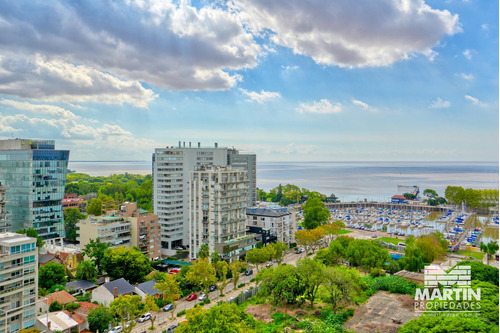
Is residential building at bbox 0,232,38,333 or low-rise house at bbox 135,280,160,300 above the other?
residential building at bbox 0,232,38,333

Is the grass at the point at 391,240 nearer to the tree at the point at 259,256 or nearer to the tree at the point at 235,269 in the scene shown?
the tree at the point at 259,256

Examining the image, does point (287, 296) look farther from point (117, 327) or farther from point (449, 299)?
point (117, 327)

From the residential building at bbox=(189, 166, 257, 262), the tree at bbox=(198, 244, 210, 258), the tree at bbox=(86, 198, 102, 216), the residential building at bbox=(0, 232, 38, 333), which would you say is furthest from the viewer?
the tree at bbox=(86, 198, 102, 216)

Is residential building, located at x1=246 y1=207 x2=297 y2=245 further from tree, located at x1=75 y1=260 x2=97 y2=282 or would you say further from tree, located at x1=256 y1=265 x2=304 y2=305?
tree, located at x1=75 y1=260 x2=97 y2=282

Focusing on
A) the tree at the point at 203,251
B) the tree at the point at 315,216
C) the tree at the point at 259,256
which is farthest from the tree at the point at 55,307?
the tree at the point at 315,216

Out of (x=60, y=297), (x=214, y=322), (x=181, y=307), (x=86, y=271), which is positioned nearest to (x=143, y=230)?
(x=86, y=271)

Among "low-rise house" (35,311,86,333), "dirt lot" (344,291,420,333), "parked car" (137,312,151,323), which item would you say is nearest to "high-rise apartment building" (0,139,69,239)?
"low-rise house" (35,311,86,333)

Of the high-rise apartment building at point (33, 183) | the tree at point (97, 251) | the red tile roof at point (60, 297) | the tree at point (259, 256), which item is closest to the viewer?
the red tile roof at point (60, 297)
